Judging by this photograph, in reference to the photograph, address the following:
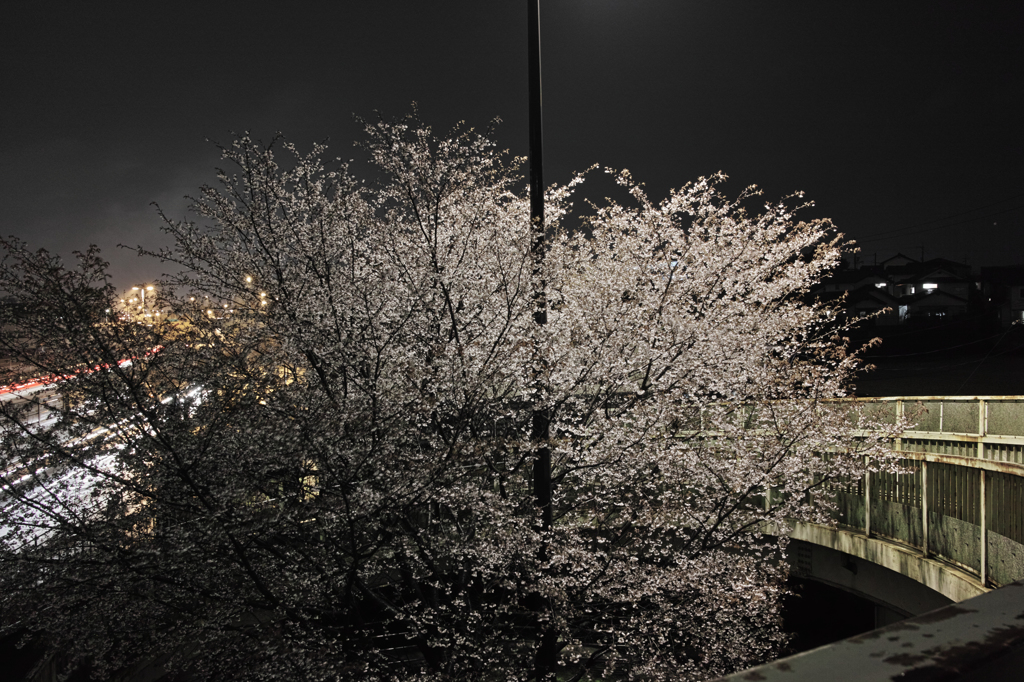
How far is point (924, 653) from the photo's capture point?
1.05m

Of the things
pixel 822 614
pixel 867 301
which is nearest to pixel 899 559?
pixel 822 614

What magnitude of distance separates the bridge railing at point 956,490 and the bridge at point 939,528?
0.05ft

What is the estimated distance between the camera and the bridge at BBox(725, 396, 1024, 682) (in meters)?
6.13

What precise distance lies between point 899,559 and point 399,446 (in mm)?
7876

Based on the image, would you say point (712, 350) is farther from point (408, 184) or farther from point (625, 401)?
point (408, 184)

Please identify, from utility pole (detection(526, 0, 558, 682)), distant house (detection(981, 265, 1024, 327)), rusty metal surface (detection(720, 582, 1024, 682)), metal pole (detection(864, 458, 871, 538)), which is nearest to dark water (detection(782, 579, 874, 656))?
metal pole (detection(864, 458, 871, 538))

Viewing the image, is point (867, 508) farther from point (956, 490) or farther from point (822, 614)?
point (822, 614)

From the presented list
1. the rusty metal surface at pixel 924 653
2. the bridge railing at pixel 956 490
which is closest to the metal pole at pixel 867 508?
the bridge railing at pixel 956 490

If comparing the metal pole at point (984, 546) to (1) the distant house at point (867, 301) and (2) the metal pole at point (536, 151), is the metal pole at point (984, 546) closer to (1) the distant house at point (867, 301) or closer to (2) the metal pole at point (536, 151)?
(2) the metal pole at point (536, 151)

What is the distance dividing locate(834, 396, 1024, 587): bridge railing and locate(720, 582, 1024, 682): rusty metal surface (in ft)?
22.3

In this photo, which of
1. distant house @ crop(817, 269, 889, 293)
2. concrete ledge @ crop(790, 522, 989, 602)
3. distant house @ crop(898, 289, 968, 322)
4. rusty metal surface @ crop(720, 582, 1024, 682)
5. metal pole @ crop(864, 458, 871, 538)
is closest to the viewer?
rusty metal surface @ crop(720, 582, 1024, 682)

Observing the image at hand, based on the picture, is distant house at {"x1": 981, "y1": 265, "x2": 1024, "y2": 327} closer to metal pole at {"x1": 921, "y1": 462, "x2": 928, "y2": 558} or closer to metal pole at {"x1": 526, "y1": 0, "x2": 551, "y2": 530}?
metal pole at {"x1": 921, "y1": 462, "x2": 928, "y2": 558}

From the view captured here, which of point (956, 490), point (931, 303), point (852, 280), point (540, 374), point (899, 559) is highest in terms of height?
point (852, 280)

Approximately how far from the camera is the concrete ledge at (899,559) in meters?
7.18
